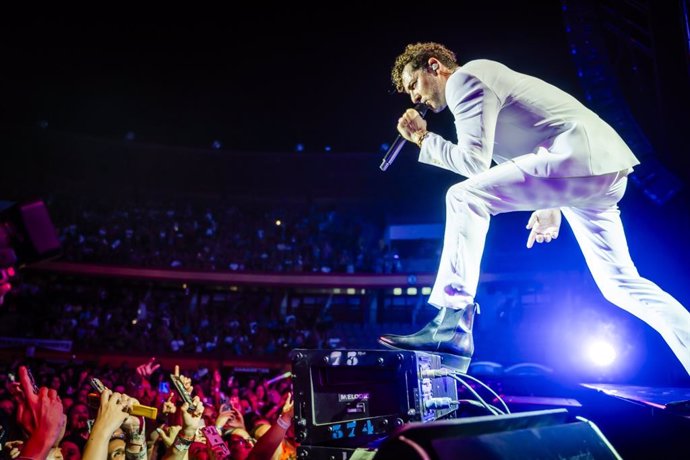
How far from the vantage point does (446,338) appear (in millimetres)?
1951

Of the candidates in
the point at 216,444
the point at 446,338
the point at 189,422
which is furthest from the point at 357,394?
the point at 216,444

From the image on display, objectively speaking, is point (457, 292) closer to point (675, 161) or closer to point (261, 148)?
point (675, 161)

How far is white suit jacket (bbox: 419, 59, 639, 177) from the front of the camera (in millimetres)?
2074

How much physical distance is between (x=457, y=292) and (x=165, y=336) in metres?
Answer: 14.3

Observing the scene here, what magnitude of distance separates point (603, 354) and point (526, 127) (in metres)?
7.24

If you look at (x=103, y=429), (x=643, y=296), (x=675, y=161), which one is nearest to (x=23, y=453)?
(x=103, y=429)

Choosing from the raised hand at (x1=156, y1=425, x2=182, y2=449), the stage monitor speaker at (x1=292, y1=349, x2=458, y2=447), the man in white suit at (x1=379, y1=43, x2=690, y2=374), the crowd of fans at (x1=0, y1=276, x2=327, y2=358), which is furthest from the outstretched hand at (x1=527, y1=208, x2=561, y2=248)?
the crowd of fans at (x1=0, y1=276, x2=327, y2=358)

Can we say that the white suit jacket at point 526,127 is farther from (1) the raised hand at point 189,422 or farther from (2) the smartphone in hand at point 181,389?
(1) the raised hand at point 189,422

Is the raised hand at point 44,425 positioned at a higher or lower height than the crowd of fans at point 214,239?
lower

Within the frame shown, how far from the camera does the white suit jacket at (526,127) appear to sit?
2074 mm

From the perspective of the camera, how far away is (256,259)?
16.9 meters

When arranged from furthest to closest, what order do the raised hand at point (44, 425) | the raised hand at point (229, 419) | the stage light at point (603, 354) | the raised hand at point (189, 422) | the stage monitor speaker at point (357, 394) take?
the stage light at point (603, 354) < the raised hand at point (229, 419) < the raised hand at point (189, 422) < the raised hand at point (44, 425) < the stage monitor speaker at point (357, 394)

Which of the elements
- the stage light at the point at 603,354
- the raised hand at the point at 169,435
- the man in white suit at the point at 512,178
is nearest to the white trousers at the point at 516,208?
the man in white suit at the point at 512,178

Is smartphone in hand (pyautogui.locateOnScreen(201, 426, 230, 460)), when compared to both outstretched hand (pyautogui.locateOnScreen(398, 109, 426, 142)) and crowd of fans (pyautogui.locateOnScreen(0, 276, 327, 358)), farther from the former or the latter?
crowd of fans (pyautogui.locateOnScreen(0, 276, 327, 358))
